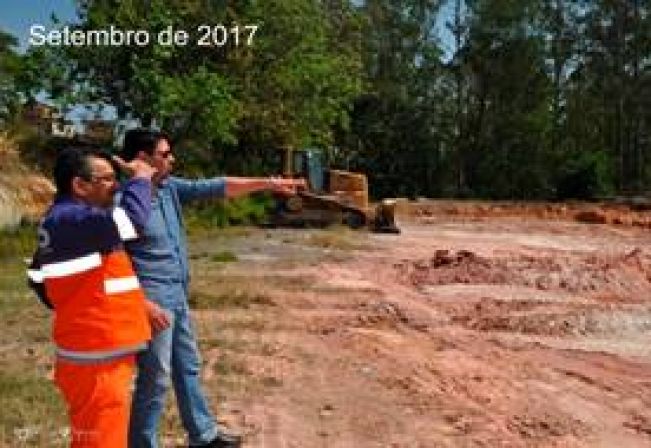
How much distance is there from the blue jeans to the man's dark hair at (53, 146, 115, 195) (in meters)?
1.01

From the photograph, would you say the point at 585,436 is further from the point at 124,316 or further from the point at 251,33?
the point at 251,33

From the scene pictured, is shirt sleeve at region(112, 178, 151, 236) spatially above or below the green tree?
below

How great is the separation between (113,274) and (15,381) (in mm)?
3840

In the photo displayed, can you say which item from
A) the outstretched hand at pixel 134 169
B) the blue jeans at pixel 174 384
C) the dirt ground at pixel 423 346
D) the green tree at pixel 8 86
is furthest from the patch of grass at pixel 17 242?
the outstretched hand at pixel 134 169

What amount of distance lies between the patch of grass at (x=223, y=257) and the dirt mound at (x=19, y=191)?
271cm

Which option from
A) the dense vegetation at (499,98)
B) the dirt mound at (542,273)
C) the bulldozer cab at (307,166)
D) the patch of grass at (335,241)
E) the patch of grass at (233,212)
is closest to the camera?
the dirt mound at (542,273)

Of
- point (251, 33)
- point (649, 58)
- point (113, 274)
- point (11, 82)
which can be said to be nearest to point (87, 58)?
point (11, 82)

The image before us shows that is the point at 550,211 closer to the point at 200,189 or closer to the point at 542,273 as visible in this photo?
the point at 542,273

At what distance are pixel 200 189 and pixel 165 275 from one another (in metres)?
0.60

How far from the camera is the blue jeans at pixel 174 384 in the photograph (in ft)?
16.4

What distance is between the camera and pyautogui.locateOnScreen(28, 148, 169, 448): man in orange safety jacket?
400cm

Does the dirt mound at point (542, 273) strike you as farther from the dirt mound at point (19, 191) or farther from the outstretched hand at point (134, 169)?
the outstretched hand at point (134, 169)

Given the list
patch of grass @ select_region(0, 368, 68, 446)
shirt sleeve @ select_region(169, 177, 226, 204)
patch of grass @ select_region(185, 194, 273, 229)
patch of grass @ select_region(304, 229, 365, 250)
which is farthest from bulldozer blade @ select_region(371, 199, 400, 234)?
shirt sleeve @ select_region(169, 177, 226, 204)

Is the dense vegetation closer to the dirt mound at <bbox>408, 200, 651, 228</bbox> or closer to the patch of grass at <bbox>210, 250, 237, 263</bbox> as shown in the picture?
the dirt mound at <bbox>408, 200, 651, 228</bbox>
